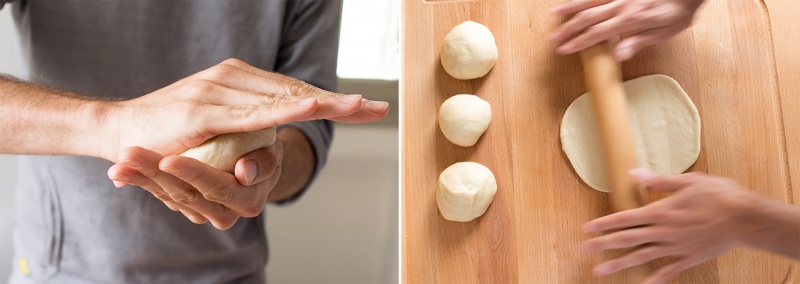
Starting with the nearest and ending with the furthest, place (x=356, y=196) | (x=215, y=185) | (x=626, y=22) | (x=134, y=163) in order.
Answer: (x=134, y=163)
(x=215, y=185)
(x=626, y=22)
(x=356, y=196)

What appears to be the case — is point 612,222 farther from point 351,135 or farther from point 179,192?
point 351,135

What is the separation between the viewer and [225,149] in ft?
2.34

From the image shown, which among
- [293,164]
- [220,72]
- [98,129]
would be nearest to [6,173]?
[293,164]

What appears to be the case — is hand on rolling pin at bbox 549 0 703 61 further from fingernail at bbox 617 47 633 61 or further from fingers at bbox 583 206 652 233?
fingers at bbox 583 206 652 233

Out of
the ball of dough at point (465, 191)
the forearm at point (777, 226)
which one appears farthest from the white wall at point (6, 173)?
the forearm at point (777, 226)

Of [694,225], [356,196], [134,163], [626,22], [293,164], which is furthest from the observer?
[356,196]

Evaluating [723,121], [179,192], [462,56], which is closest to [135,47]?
[179,192]

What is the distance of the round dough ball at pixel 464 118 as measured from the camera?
103 cm

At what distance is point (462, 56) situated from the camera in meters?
1.05

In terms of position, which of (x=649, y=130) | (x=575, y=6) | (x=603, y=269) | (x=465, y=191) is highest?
(x=575, y=6)

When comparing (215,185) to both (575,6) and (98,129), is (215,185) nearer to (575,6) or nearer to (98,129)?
(98,129)

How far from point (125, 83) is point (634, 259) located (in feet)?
3.13

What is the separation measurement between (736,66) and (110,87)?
3.83ft

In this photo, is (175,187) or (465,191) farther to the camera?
(465,191)
